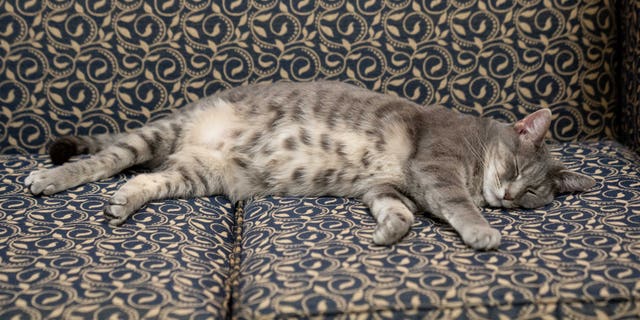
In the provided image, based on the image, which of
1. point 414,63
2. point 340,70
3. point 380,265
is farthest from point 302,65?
point 380,265

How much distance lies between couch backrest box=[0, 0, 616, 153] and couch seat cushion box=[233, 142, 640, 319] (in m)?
0.66

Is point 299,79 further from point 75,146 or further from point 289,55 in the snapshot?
point 75,146

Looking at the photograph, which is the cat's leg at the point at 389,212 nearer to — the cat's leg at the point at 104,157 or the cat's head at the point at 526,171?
the cat's head at the point at 526,171

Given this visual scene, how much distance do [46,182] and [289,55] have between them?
987mm

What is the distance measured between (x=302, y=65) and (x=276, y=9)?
233 mm

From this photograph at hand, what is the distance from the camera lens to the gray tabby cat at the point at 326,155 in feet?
6.61

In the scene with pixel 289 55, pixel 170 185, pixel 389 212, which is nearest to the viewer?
pixel 389 212

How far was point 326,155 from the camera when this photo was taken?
7.20ft

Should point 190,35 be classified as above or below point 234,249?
above

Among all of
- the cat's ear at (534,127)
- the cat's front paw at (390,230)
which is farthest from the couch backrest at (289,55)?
the cat's front paw at (390,230)

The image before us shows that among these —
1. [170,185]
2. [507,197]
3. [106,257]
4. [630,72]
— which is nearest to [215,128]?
[170,185]

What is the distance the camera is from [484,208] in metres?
2.04

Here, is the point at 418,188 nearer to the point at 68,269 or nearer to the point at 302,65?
the point at 302,65

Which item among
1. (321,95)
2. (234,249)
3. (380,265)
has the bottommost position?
(234,249)
